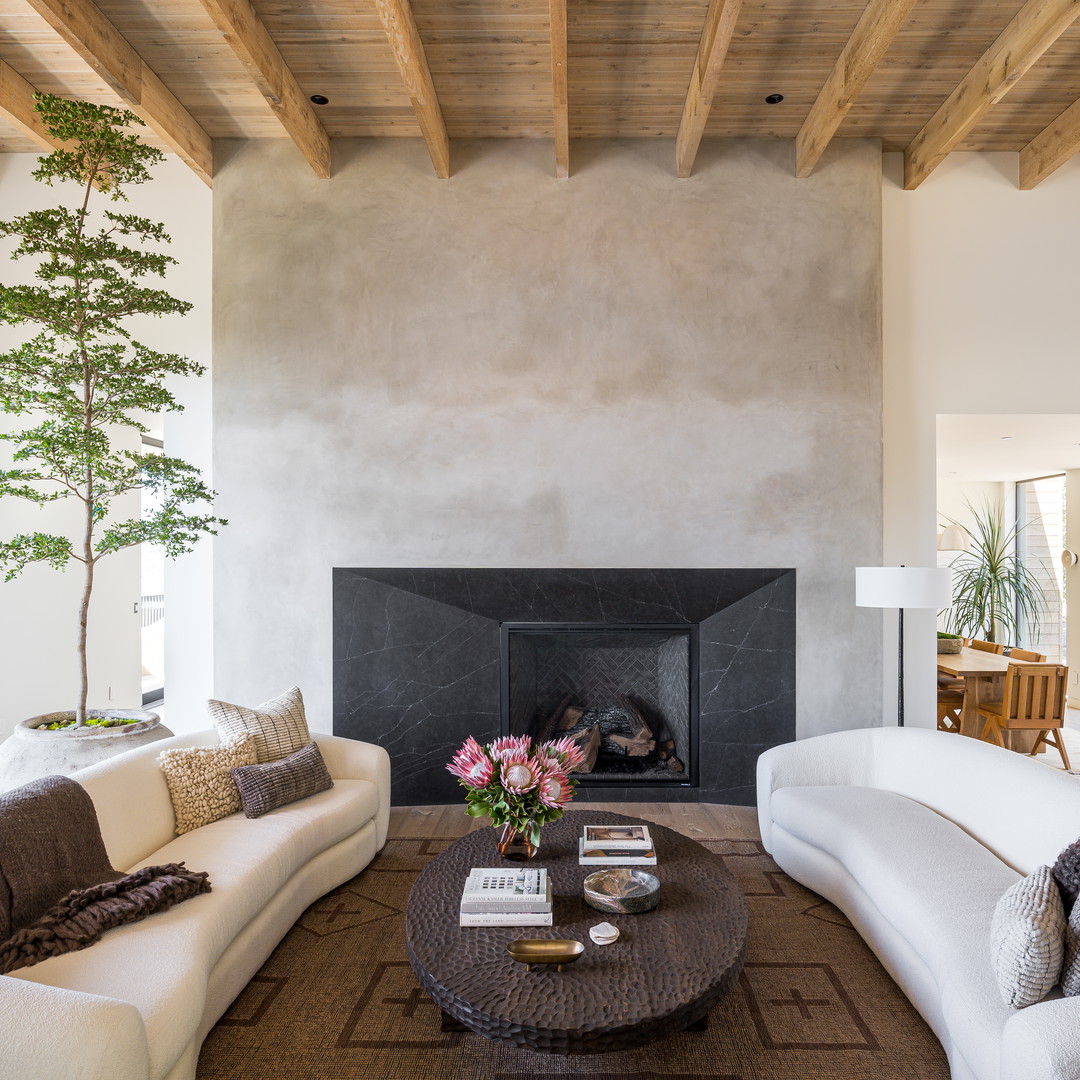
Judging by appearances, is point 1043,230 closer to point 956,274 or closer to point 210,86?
point 956,274

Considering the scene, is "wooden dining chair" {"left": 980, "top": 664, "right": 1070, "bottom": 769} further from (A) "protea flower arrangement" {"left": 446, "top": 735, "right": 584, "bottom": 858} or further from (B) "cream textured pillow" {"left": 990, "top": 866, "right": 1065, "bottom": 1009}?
(A) "protea flower arrangement" {"left": 446, "top": 735, "right": 584, "bottom": 858}

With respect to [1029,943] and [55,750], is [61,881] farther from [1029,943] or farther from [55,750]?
[1029,943]

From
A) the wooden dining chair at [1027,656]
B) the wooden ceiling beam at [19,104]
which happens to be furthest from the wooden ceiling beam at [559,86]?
the wooden dining chair at [1027,656]

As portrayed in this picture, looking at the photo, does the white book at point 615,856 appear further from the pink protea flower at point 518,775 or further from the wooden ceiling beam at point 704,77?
the wooden ceiling beam at point 704,77

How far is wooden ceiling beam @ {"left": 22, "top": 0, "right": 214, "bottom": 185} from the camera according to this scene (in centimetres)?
295

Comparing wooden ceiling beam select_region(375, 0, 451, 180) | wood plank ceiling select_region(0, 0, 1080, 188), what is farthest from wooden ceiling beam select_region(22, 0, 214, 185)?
wooden ceiling beam select_region(375, 0, 451, 180)

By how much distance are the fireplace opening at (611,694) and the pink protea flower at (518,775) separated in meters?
1.73

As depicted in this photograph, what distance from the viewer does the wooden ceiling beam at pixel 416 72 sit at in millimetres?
2859

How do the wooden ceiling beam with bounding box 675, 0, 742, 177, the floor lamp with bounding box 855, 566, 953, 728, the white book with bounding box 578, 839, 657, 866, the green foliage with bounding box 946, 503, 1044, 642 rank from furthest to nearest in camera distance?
the green foliage with bounding box 946, 503, 1044, 642
the floor lamp with bounding box 855, 566, 953, 728
the wooden ceiling beam with bounding box 675, 0, 742, 177
the white book with bounding box 578, 839, 657, 866

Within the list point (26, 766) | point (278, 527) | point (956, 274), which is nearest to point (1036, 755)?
point (956, 274)

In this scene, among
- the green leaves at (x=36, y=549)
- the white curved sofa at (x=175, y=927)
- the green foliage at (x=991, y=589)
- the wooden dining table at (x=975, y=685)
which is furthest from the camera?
the green foliage at (x=991, y=589)

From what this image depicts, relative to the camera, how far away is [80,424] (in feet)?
10.5

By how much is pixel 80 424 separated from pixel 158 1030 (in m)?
2.49

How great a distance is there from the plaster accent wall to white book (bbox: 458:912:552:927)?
2196 millimetres
